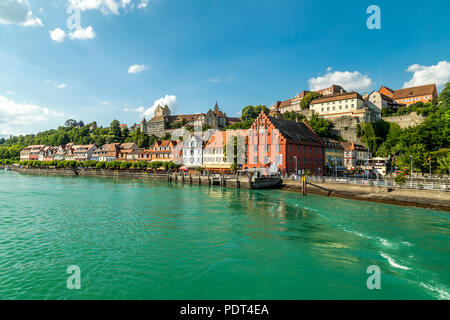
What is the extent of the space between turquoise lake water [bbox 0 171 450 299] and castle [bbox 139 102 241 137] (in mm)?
129517

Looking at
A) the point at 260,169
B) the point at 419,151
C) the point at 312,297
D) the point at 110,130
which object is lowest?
the point at 312,297

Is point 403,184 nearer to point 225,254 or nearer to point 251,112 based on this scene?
point 225,254

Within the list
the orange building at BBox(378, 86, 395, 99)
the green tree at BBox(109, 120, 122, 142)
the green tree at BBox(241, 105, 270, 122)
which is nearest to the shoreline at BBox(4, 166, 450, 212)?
the green tree at BBox(241, 105, 270, 122)

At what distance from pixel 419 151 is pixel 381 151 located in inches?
1119

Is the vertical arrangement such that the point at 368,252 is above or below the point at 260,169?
below

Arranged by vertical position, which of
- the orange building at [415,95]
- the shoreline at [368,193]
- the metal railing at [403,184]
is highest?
the orange building at [415,95]

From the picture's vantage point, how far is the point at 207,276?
13.6m

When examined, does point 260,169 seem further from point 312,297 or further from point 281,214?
point 312,297

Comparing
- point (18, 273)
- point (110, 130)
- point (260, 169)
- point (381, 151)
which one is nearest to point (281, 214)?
point (18, 273)

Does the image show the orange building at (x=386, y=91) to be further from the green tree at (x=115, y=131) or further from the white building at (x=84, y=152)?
the green tree at (x=115, y=131)

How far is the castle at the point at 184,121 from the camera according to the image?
160 meters

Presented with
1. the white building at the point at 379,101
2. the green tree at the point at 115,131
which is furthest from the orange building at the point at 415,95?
the green tree at the point at 115,131

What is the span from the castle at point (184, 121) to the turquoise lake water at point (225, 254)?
130 metres

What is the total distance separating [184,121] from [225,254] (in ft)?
507
